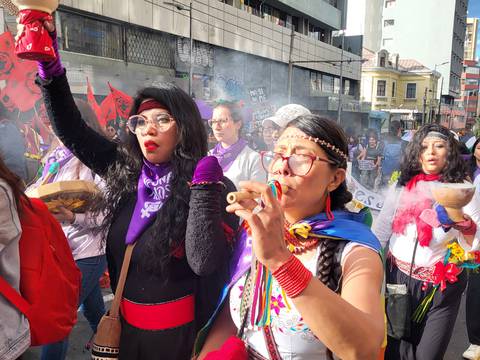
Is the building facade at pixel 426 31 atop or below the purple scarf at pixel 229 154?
atop

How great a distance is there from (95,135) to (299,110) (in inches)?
66.8

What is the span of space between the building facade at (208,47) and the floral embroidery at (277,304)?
9327 millimetres


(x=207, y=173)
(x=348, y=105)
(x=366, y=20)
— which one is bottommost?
(x=207, y=173)

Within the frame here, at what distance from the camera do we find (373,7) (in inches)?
2135

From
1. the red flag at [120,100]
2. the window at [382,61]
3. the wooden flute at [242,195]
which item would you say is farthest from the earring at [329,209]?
the window at [382,61]

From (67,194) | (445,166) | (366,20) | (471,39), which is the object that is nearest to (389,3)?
(366,20)

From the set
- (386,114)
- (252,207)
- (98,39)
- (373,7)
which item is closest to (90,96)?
(252,207)

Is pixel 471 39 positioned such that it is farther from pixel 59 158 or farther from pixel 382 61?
pixel 59 158

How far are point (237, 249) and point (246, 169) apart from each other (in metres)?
2.02

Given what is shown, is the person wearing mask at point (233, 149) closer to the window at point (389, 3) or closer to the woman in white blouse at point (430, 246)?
the woman in white blouse at point (430, 246)

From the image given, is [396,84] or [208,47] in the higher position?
[396,84]

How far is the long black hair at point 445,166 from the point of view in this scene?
9.36ft

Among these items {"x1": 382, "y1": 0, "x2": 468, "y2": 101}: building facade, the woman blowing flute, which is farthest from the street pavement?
{"x1": 382, "y1": 0, "x2": 468, "y2": 101}: building facade

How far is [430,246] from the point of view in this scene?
2.66 m
